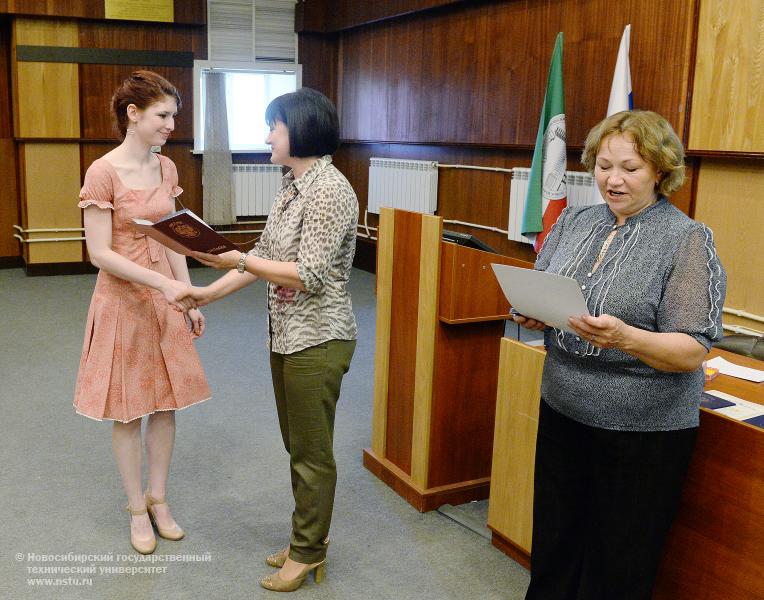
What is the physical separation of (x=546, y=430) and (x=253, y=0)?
6.82 meters

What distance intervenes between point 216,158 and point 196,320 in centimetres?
533

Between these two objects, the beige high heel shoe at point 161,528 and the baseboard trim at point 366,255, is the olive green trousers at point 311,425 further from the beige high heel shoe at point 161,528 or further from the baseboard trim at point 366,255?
the baseboard trim at point 366,255

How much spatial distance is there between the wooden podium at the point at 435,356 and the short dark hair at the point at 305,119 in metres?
0.72

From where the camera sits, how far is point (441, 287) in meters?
2.79

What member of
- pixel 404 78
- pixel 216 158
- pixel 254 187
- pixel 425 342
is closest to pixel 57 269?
pixel 216 158

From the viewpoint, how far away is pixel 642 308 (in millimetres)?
1648

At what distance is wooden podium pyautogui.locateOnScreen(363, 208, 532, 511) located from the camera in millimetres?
2799

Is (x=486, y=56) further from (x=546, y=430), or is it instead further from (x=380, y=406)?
(x=546, y=430)

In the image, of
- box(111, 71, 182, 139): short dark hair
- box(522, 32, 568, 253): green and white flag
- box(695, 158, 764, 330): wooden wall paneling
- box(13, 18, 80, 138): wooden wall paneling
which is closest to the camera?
box(111, 71, 182, 139): short dark hair

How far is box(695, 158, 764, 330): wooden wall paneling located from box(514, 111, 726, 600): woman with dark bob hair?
8.11 ft

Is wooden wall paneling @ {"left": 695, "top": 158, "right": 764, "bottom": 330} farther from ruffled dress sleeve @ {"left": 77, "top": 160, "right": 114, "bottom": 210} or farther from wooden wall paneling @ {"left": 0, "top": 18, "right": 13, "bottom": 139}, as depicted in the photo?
wooden wall paneling @ {"left": 0, "top": 18, "right": 13, "bottom": 139}

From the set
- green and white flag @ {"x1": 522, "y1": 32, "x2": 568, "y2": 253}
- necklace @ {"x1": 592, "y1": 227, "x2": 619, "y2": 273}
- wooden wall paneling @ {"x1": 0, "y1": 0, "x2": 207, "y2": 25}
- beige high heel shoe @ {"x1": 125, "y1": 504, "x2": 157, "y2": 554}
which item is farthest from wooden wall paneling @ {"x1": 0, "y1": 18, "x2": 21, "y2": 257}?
necklace @ {"x1": 592, "y1": 227, "x2": 619, "y2": 273}

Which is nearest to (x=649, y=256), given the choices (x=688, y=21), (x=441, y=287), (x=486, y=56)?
(x=441, y=287)

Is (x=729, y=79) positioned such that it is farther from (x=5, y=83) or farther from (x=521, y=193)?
(x=5, y=83)
